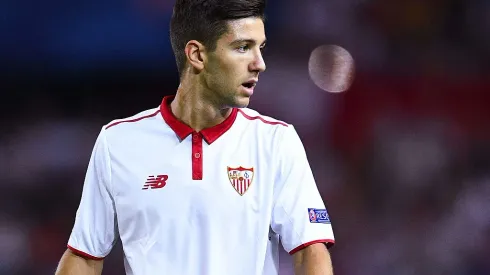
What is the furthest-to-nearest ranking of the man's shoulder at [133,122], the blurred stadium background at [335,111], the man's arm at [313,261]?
the blurred stadium background at [335,111] → the man's shoulder at [133,122] → the man's arm at [313,261]

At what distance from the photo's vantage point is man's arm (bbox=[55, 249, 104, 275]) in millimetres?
2150

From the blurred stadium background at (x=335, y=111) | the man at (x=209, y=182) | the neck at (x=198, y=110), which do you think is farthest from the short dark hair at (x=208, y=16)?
the blurred stadium background at (x=335, y=111)

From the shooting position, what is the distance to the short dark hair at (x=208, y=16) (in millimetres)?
2023

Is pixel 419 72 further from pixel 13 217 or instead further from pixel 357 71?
pixel 13 217

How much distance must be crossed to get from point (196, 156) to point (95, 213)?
32cm

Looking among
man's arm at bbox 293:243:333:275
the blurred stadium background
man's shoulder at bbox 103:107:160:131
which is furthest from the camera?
the blurred stadium background

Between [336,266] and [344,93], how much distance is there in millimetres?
1030

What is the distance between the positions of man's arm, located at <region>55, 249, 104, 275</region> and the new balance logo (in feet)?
0.94

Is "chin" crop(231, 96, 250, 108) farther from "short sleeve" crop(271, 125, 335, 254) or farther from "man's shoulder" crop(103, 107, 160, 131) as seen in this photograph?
"man's shoulder" crop(103, 107, 160, 131)

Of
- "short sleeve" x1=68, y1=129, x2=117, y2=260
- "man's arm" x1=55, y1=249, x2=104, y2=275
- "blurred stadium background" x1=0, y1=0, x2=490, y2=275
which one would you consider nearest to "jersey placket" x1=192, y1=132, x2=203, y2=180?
"short sleeve" x1=68, y1=129, x2=117, y2=260

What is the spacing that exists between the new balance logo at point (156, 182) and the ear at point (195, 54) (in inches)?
11.9

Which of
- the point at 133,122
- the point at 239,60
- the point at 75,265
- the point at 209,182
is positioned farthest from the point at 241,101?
the point at 75,265

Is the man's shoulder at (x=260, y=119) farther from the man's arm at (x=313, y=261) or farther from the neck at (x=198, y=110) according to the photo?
the man's arm at (x=313, y=261)

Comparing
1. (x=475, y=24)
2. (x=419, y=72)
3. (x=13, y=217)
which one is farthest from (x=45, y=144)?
(x=475, y=24)
